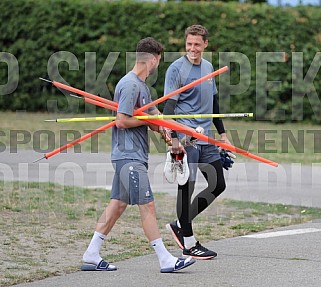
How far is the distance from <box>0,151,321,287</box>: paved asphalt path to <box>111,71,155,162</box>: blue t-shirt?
3.01 feet

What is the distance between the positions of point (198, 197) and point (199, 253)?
0.56m

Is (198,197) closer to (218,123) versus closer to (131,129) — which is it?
(218,123)

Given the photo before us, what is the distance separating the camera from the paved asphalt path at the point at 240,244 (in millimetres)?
6785

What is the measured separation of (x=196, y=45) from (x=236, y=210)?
11.0ft

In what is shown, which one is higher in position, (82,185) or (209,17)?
(209,17)

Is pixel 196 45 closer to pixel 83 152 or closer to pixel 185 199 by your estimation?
pixel 185 199

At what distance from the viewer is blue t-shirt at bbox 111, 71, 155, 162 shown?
273 inches

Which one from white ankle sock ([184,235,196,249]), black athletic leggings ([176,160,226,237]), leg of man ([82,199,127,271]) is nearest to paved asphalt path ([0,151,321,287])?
leg of man ([82,199,127,271])

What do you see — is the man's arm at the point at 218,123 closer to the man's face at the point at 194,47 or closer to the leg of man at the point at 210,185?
the leg of man at the point at 210,185

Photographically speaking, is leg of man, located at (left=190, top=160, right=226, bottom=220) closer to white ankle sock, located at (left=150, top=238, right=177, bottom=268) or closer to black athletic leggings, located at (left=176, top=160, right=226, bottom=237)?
black athletic leggings, located at (left=176, top=160, right=226, bottom=237)

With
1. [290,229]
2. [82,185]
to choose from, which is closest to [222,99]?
[82,185]

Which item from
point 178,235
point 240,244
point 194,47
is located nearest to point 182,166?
point 178,235

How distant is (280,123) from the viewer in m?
21.2

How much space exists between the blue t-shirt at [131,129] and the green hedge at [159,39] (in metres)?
13.5
